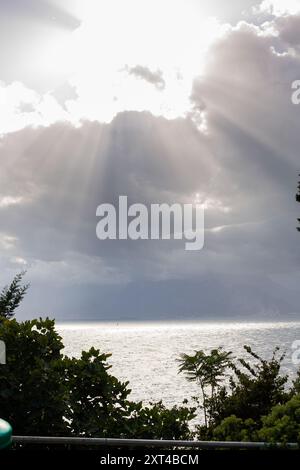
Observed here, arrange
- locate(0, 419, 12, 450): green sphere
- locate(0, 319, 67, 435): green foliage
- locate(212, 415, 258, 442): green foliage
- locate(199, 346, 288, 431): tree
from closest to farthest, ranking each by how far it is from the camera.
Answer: locate(0, 419, 12, 450): green sphere < locate(212, 415, 258, 442): green foliage < locate(0, 319, 67, 435): green foliage < locate(199, 346, 288, 431): tree

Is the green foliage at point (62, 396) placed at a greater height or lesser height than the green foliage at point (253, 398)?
greater

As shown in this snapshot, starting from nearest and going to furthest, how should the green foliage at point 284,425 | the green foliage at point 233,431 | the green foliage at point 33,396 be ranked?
the green foliage at point 284,425 → the green foliage at point 233,431 → the green foliage at point 33,396

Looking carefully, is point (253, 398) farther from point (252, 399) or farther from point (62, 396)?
point (62, 396)

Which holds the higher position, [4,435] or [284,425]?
[4,435]

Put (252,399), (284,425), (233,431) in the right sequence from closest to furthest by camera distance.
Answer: (284,425)
(233,431)
(252,399)

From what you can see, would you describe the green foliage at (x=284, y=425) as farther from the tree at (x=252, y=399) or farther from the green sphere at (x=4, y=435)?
the tree at (x=252, y=399)

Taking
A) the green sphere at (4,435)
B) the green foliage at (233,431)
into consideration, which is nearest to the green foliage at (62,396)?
the green foliage at (233,431)

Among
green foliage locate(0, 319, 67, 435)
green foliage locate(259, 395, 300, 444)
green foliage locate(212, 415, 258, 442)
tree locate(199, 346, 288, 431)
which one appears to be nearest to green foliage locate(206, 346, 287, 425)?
tree locate(199, 346, 288, 431)

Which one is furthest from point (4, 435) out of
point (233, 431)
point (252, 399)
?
point (252, 399)

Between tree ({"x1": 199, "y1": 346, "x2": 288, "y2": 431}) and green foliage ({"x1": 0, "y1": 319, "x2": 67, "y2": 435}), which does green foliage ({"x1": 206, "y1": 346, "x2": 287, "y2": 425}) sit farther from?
green foliage ({"x1": 0, "y1": 319, "x2": 67, "y2": 435})

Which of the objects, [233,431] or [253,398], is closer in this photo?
[233,431]

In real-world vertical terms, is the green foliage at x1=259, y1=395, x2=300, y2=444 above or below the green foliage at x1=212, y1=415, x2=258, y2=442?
above
